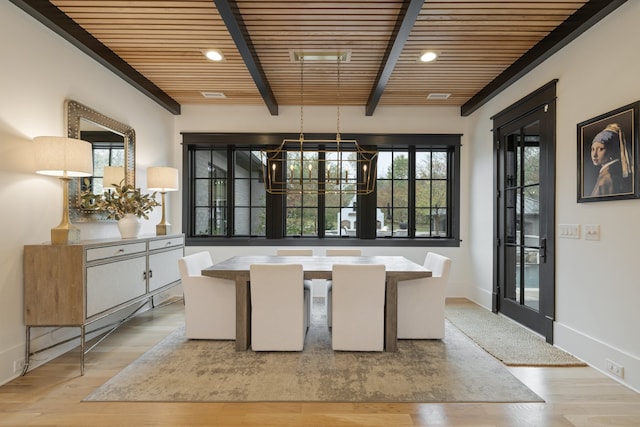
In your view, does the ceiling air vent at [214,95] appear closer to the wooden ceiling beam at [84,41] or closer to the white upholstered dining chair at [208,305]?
the wooden ceiling beam at [84,41]

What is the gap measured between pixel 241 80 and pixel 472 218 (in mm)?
3668

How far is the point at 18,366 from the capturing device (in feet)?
8.54

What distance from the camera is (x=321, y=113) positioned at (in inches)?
207

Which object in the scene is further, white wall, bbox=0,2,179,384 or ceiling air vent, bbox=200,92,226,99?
ceiling air vent, bbox=200,92,226,99

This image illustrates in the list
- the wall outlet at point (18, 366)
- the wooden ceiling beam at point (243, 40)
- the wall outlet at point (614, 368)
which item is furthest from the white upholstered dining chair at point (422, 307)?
the wall outlet at point (18, 366)

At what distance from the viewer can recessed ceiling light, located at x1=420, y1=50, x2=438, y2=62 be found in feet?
11.5

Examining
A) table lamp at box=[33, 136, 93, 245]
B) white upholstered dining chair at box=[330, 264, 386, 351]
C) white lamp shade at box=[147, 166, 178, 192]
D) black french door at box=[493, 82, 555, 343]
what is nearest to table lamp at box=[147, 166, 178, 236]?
white lamp shade at box=[147, 166, 178, 192]

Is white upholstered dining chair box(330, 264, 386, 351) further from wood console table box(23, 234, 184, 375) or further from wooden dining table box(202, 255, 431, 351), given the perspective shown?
wood console table box(23, 234, 184, 375)

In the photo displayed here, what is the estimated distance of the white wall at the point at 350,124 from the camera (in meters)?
5.23

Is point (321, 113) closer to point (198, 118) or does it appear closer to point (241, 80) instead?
point (241, 80)

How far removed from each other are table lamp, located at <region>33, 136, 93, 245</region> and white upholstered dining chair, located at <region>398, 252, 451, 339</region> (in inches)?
112

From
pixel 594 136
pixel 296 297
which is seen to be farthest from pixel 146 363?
pixel 594 136

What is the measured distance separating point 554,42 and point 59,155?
4.18 metres

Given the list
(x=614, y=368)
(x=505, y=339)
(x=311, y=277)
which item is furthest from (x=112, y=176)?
(x=614, y=368)
